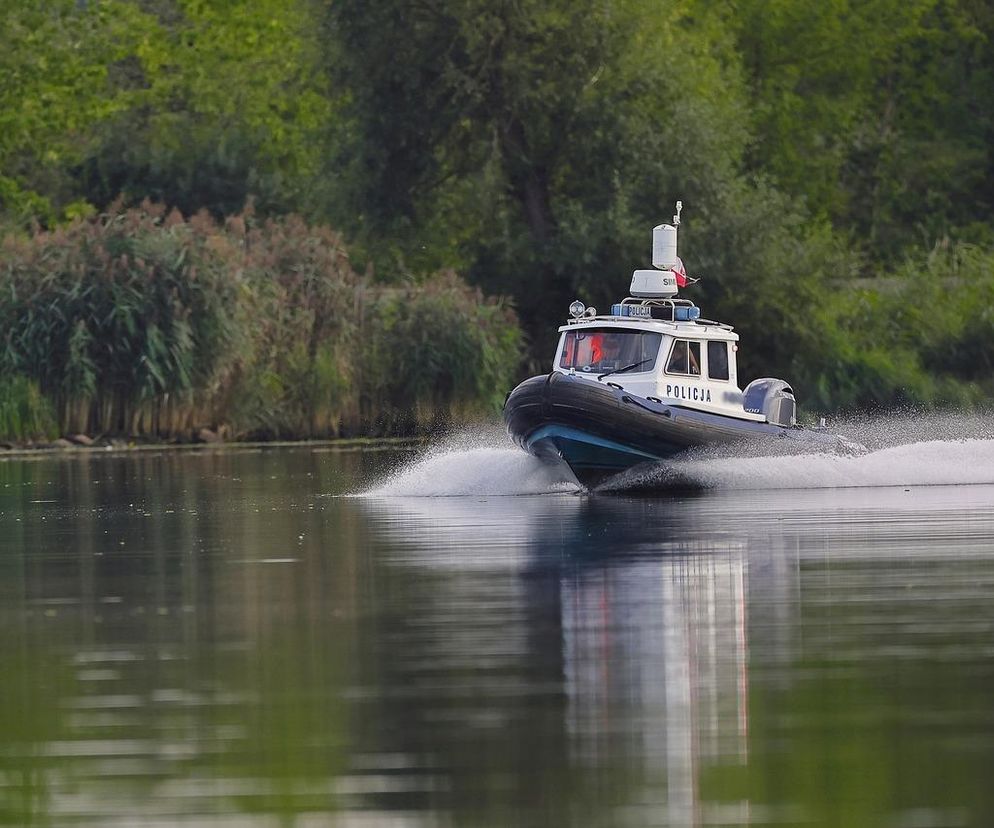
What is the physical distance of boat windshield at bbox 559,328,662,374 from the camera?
29516mm

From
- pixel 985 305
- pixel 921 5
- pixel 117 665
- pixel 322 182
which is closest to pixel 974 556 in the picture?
pixel 117 665

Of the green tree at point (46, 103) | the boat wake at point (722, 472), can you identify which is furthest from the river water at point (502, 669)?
the green tree at point (46, 103)

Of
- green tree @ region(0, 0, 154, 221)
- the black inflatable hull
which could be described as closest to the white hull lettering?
the black inflatable hull

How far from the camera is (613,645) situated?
13.7m

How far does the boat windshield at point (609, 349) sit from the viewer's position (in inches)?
1162

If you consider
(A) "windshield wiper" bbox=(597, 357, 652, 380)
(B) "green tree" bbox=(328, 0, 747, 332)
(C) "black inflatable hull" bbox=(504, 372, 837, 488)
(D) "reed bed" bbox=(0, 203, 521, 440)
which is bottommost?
(C) "black inflatable hull" bbox=(504, 372, 837, 488)

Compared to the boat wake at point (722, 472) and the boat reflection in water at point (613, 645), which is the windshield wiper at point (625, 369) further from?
the boat reflection in water at point (613, 645)

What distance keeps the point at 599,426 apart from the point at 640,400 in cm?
63

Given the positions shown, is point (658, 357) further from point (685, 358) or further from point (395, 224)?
point (395, 224)

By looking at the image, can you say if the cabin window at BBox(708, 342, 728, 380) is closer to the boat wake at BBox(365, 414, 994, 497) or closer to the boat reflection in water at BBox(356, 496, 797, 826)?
the boat wake at BBox(365, 414, 994, 497)

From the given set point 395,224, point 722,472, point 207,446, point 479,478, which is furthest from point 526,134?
point 722,472

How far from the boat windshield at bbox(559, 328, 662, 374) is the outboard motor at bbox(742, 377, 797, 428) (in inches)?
61.4

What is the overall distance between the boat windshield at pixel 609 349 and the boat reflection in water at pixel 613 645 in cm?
566

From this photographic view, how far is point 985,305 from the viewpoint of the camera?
5088cm
